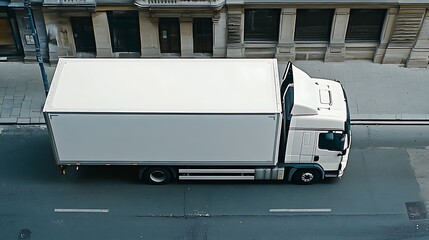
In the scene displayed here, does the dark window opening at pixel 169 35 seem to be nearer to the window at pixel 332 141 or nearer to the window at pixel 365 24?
the window at pixel 365 24

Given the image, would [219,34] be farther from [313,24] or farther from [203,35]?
[313,24]

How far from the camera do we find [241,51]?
29.2m

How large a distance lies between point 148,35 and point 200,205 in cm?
886

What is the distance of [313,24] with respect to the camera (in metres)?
28.8

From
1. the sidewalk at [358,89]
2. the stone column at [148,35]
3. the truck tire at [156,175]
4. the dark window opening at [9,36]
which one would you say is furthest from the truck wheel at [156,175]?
the dark window opening at [9,36]

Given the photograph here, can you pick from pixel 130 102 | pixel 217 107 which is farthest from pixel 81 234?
pixel 217 107

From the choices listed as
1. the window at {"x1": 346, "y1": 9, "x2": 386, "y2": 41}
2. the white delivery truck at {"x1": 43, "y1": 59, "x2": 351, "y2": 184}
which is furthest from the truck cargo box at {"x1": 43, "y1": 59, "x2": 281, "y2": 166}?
the window at {"x1": 346, "y1": 9, "x2": 386, "y2": 41}

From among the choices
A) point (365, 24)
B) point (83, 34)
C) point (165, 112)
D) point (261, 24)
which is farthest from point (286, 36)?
point (165, 112)

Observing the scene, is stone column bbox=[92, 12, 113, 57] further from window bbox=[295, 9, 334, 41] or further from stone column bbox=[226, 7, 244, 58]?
window bbox=[295, 9, 334, 41]

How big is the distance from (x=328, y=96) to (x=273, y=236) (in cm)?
547

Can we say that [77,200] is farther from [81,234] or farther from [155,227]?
[155,227]

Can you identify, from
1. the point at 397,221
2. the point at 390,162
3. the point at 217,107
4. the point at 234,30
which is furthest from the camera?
the point at 234,30

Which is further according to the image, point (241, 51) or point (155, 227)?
point (241, 51)

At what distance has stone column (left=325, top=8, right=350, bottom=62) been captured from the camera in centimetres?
2814
